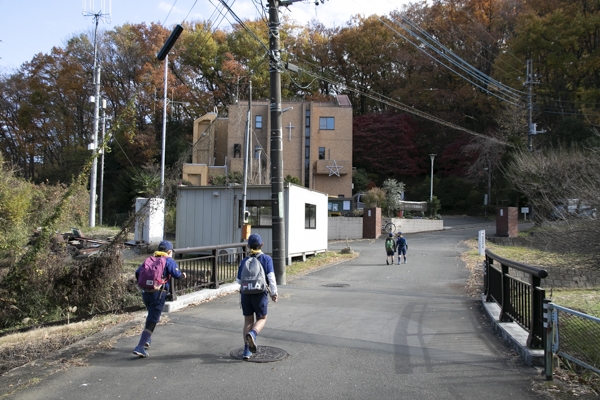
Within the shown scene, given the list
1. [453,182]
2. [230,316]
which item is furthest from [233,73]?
[230,316]

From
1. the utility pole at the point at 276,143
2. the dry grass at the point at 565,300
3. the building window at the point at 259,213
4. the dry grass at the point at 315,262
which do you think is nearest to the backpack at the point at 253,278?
the dry grass at the point at 565,300

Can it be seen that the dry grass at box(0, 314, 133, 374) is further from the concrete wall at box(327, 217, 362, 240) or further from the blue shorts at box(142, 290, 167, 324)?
the concrete wall at box(327, 217, 362, 240)

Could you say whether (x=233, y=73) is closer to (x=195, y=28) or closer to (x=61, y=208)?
(x=195, y=28)

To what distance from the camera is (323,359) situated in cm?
640

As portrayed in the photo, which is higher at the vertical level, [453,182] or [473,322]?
[453,182]

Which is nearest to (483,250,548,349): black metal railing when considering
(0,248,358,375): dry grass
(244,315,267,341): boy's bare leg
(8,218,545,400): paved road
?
(8,218,545,400): paved road

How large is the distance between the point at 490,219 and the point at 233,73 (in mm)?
26323

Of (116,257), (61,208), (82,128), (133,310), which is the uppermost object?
(82,128)

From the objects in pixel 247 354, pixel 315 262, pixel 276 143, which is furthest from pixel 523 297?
pixel 315 262

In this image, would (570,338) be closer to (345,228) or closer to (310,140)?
(345,228)

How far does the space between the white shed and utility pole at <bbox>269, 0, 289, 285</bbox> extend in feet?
16.7

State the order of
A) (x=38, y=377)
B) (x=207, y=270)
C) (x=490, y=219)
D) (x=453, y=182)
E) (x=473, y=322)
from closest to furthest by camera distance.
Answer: (x=38, y=377), (x=473, y=322), (x=207, y=270), (x=490, y=219), (x=453, y=182)

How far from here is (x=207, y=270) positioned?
1161 cm

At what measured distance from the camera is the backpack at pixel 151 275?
6.63 metres
